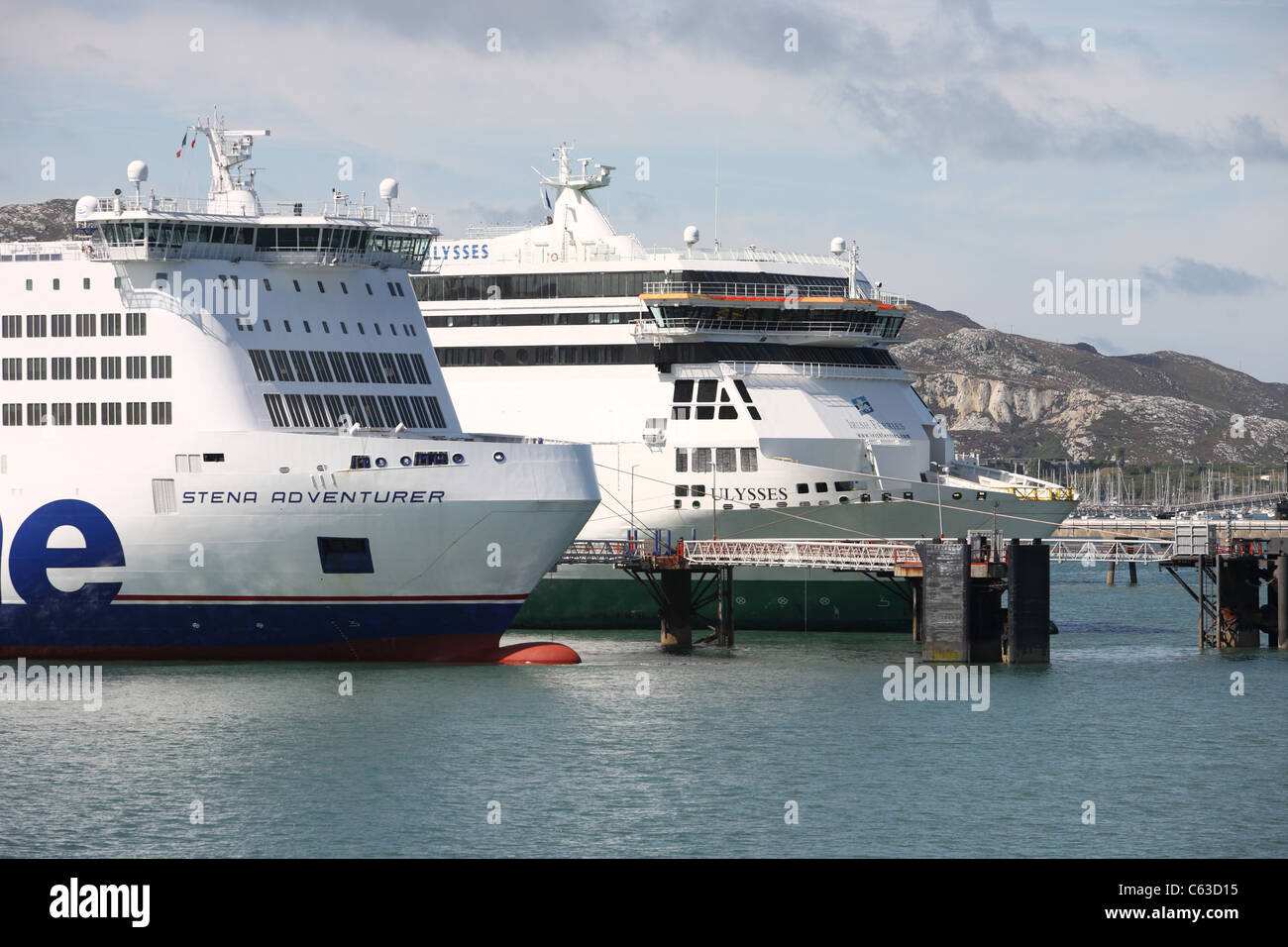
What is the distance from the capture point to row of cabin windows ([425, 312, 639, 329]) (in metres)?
61.5

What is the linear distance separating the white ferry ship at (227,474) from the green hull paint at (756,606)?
1300 cm

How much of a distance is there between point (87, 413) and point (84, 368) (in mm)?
1177

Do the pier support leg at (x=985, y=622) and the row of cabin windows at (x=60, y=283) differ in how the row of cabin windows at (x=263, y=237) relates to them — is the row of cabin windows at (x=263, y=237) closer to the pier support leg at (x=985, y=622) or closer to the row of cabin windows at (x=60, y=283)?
the row of cabin windows at (x=60, y=283)

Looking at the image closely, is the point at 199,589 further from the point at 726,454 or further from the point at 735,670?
the point at 726,454

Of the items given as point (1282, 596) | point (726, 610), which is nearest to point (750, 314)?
point (726, 610)

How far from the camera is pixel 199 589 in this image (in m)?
44.2

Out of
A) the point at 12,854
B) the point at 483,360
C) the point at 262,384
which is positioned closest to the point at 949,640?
the point at 262,384

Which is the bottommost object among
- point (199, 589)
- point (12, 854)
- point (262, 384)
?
point (12, 854)

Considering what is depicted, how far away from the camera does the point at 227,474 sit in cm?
4362

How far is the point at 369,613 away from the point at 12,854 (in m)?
17.3
